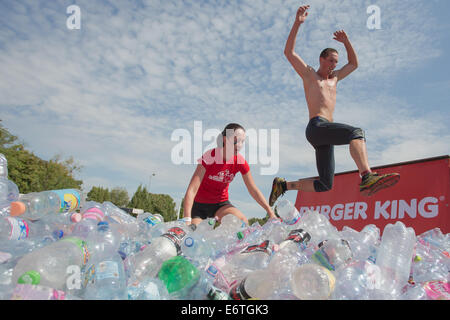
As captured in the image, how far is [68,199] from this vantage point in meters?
3.15

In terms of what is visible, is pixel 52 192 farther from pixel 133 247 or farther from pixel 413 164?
pixel 413 164

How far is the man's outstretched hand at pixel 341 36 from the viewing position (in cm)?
441

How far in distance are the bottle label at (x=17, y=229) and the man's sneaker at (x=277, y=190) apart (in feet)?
11.8

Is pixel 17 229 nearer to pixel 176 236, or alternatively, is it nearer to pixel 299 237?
pixel 176 236

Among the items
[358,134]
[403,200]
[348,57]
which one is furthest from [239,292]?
[403,200]

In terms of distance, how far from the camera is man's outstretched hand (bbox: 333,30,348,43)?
4.41 meters

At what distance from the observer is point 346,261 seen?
194cm

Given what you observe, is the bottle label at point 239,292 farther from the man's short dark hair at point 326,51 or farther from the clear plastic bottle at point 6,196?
the man's short dark hair at point 326,51

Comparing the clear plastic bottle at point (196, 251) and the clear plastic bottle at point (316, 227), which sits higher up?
the clear plastic bottle at point (316, 227)

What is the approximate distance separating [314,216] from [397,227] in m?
1.02

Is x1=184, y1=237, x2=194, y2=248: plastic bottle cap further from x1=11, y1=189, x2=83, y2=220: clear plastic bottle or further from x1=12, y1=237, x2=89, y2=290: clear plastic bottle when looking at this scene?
x1=11, y1=189, x2=83, y2=220: clear plastic bottle

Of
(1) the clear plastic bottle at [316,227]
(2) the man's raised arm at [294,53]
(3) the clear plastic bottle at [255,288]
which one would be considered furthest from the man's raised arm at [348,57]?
(3) the clear plastic bottle at [255,288]

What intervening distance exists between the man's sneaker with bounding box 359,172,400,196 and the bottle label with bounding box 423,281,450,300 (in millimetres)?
1601

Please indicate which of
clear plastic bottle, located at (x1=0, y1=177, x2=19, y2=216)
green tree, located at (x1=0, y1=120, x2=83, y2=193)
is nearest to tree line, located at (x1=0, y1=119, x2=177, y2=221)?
green tree, located at (x1=0, y1=120, x2=83, y2=193)
